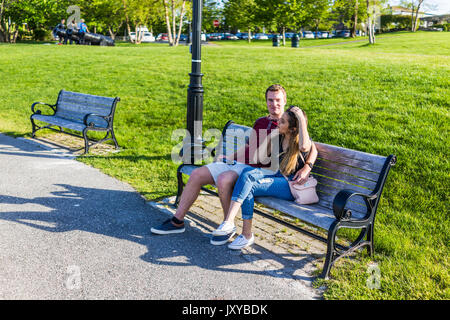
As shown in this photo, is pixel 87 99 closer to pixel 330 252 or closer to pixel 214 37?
pixel 330 252

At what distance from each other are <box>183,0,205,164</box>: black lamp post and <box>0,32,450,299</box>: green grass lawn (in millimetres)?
600

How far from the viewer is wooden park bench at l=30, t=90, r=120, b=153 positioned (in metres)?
7.30

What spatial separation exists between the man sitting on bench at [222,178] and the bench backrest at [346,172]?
53 cm

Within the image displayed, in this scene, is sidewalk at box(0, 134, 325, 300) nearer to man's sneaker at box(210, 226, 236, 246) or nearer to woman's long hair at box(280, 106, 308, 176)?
man's sneaker at box(210, 226, 236, 246)

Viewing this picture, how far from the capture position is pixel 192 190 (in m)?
4.07

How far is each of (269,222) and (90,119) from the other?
4.61 m

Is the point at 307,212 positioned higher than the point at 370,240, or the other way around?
the point at 307,212

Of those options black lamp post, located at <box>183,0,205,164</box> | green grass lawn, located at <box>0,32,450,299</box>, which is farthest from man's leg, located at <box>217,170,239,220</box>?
black lamp post, located at <box>183,0,205,164</box>

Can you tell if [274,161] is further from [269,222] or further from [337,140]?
[337,140]

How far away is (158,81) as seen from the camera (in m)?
11.8

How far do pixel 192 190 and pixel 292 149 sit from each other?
1.08 m

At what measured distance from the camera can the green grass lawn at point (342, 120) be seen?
11.7 feet

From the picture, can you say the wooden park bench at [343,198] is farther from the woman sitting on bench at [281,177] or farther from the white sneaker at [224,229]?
the white sneaker at [224,229]

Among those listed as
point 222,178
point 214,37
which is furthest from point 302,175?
point 214,37
